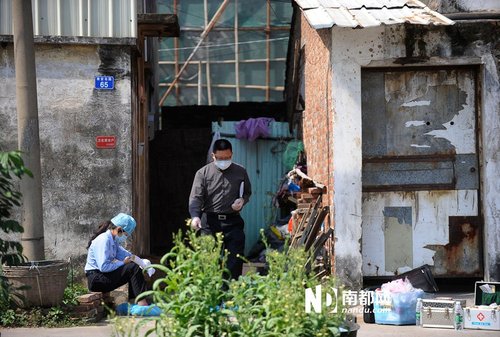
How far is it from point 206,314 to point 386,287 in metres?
3.76

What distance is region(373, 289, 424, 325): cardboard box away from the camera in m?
9.16

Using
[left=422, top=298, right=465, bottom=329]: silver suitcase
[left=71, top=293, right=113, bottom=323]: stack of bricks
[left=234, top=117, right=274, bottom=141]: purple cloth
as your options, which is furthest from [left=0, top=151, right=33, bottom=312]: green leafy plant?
[left=234, top=117, right=274, bottom=141]: purple cloth

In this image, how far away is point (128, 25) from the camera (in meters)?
11.1

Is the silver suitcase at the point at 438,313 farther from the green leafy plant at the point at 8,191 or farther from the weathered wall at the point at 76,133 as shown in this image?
the green leafy plant at the point at 8,191

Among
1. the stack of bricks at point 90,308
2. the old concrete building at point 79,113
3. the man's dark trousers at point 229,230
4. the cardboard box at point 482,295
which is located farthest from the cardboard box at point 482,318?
the old concrete building at point 79,113

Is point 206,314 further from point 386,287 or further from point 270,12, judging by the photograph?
point 270,12

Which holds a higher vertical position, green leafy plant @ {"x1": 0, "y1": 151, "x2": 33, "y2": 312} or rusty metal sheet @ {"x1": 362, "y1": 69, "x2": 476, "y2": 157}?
rusty metal sheet @ {"x1": 362, "y1": 69, "x2": 476, "y2": 157}

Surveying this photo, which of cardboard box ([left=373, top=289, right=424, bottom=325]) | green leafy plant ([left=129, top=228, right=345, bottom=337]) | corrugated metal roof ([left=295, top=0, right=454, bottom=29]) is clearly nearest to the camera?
green leafy plant ([left=129, top=228, right=345, bottom=337])

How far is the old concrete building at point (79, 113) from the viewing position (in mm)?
11086

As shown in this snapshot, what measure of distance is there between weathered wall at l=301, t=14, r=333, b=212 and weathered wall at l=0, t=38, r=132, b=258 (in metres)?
2.43

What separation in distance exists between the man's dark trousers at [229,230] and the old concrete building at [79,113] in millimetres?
1116

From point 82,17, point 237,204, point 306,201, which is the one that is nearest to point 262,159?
point 306,201

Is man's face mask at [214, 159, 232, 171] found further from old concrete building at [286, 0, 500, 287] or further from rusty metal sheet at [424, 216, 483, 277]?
rusty metal sheet at [424, 216, 483, 277]

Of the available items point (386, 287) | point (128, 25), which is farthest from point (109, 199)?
point (386, 287)
